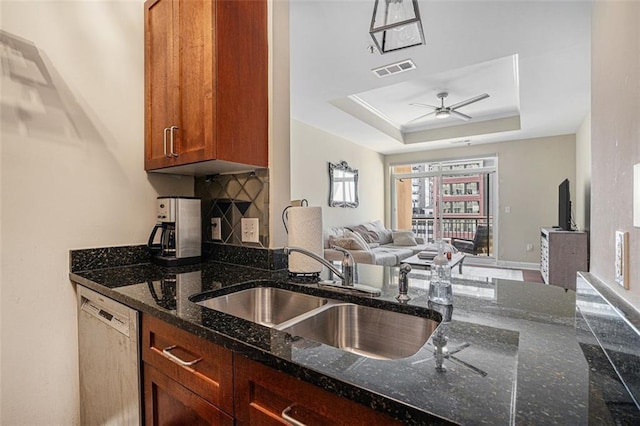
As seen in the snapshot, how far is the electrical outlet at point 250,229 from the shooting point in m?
1.64

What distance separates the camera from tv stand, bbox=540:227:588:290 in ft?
12.9

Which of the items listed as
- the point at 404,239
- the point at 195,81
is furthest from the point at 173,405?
the point at 404,239

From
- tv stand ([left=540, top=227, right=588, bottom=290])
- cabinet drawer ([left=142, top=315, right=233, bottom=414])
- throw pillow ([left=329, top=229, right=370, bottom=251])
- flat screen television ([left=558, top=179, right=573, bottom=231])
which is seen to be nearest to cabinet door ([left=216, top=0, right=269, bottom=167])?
cabinet drawer ([left=142, top=315, right=233, bottom=414])

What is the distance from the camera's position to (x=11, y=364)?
1322mm

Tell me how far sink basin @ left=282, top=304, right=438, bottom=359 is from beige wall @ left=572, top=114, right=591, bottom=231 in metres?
5.01

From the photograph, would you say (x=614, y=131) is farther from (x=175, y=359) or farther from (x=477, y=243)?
(x=477, y=243)

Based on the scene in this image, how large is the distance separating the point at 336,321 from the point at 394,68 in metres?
2.90

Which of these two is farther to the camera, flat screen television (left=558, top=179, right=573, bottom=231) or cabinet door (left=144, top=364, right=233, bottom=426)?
flat screen television (left=558, top=179, right=573, bottom=231)

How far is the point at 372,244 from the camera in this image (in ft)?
19.0

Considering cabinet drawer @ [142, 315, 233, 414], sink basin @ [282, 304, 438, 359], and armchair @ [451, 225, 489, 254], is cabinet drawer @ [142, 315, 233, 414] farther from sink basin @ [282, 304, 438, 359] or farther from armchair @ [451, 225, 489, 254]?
armchair @ [451, 225, 489, 254]

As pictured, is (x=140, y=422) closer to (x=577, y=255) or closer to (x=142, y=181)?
(x=142, y=181)

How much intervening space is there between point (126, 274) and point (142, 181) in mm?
551

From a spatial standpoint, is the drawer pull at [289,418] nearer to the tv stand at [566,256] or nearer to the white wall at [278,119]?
the white wall at [278,119]

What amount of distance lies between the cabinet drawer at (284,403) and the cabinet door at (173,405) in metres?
0.10
